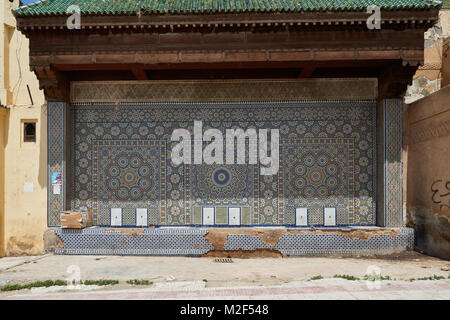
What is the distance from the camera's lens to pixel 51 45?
6.61 meters

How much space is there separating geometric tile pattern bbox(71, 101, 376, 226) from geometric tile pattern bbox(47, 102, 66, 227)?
1.00ft

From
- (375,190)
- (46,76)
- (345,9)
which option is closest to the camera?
(345,9)

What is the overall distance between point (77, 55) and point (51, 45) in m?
0.52

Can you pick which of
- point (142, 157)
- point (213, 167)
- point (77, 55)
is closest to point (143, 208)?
point (142, 157)

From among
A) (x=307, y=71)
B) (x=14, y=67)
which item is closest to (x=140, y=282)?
(x=307, y=71)

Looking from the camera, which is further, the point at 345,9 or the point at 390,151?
the point at 390,151

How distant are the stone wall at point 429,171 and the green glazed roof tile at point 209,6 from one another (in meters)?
1.84

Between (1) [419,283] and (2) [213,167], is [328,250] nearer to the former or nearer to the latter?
(1) [419,283]

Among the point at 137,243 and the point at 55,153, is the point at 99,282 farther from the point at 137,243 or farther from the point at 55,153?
the point at 55,153

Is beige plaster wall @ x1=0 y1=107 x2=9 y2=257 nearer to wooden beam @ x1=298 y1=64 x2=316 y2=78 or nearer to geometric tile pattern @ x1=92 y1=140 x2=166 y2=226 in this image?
geometric tile pattern @ x1=92 y1=140 x2=166 y2=226

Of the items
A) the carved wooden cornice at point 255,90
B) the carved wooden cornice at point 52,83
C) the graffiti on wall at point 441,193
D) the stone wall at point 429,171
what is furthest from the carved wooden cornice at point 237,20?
the graffiti on wall at point 441,193

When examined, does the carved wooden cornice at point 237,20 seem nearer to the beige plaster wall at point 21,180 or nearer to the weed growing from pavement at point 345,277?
the beige plaster wall at point 21,180

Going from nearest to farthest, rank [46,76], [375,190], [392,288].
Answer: [392,288], [46,76], [375,190]

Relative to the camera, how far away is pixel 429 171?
6.73 metres
